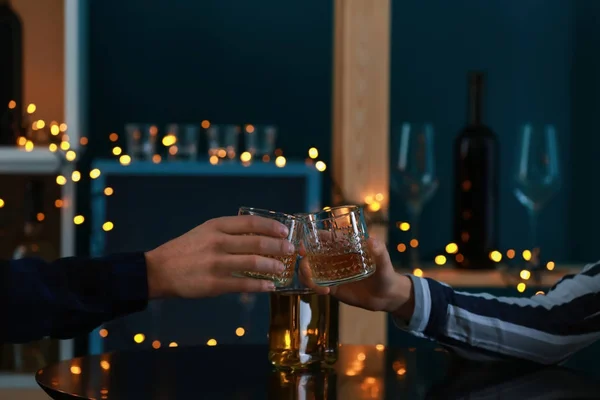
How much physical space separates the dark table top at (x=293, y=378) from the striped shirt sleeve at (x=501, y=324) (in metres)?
0.04

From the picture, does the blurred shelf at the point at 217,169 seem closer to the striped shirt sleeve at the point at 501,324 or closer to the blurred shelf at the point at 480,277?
the blurred shelf at the point at 480,277

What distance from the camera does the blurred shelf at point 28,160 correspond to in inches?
76.0

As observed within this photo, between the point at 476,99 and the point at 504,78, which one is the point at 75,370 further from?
the point at 504,78

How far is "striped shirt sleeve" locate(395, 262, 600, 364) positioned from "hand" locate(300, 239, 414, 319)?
2cm

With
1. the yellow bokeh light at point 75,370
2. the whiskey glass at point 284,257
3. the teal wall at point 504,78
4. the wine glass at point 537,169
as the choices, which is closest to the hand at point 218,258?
the whiskey glass at point 284,257

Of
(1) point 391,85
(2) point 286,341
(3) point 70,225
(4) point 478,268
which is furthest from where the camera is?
(1) point 391,85

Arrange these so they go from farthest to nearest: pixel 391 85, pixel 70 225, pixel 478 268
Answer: pixel 391 85, pixel 478 268, pixel 70 225

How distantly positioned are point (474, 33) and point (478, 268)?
65cm

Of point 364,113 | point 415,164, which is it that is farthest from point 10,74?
point 415,164

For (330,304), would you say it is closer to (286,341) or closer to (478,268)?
(286,341)

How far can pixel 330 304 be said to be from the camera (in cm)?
112

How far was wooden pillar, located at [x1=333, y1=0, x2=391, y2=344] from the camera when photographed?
196 cm

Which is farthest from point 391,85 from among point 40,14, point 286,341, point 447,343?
point 286,341

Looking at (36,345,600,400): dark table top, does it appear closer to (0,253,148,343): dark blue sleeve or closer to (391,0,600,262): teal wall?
(0,253,148,343): dark blue sleeve
